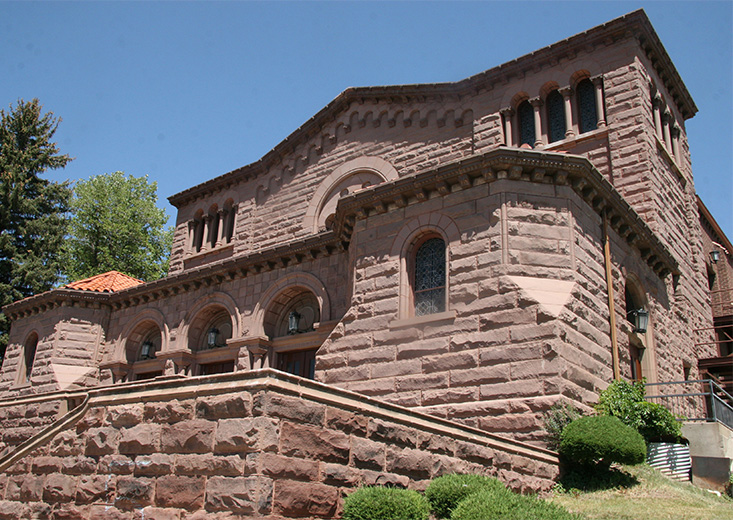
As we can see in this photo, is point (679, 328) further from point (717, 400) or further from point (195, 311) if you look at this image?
point (195, 311)

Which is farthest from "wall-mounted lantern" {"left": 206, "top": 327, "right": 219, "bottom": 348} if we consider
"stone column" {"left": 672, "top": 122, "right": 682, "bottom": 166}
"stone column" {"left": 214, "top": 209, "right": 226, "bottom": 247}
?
"stone column" {"left": 672, "top": 122, "right": 682, "bottom": 166}

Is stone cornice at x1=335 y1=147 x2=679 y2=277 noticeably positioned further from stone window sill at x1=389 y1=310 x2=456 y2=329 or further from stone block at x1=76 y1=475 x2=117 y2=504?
stone block at x1=76 y1=475 x2=117 y2=504

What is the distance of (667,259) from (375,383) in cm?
853

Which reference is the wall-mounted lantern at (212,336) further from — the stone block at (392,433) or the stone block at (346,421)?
the stone block at (346,421)

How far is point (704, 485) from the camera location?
448 inches

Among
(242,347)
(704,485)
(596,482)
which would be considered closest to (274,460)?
(596,482)

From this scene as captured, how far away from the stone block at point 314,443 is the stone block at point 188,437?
0.78 meters

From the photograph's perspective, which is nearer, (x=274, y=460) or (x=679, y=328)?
(x=274, y=460)

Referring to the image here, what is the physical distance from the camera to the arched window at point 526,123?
18.9 meters

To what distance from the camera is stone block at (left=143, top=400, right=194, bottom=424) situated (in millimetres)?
7324

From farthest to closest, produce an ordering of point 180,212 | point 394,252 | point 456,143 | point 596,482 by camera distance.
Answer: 1. point 180,212
2. point 456,143
3. point 394,252
4. point 596,482

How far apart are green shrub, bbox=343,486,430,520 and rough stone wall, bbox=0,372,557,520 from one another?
0.29 metres

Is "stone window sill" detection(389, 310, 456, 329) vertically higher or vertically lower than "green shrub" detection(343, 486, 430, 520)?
higher

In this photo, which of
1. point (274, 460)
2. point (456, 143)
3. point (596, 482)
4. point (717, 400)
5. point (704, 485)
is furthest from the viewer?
point (456, 143)
